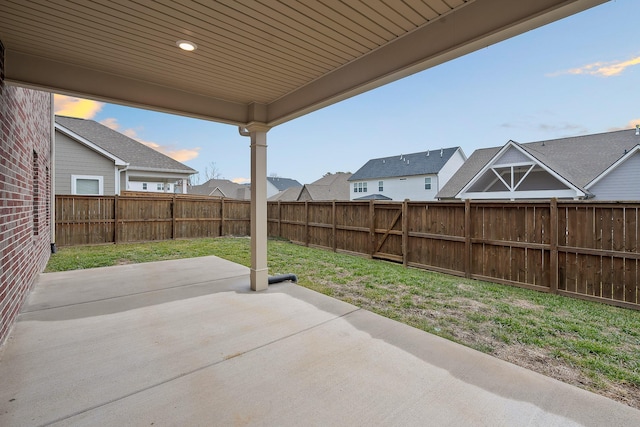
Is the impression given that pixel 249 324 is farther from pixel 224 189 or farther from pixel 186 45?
pixel 224 189

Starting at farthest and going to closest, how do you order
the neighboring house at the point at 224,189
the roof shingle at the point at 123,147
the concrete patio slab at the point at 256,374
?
the neighboring house at the point at 224,189, the roof shingle at the point at 123,147, the concrete patio slab at the point at 256,374

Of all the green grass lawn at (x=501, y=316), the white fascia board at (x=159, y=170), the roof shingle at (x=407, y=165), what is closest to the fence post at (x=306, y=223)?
the green grass lawn at (x=501, y=316)

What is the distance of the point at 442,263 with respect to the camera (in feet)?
21.6

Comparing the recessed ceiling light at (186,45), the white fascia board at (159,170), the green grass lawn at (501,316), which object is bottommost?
the green grass lawn at (501,316)

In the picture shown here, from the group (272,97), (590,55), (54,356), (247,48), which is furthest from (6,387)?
(590,55)

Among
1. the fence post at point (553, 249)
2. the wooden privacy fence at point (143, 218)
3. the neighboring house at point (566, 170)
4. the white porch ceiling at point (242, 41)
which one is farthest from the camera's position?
the neighboring house at point (566, 170)

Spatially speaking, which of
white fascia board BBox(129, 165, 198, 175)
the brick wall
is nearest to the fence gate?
the brick wall

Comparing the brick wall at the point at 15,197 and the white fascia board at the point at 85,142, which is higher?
the white fascia board at the point at 85,142

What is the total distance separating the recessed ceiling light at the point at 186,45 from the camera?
272 centimetres

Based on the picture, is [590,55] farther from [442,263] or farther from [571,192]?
[442,263]

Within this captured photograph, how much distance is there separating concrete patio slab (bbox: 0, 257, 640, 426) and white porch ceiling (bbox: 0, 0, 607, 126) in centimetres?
265

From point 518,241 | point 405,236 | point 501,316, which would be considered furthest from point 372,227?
point 501,316

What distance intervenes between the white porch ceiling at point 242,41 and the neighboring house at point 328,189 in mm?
25246

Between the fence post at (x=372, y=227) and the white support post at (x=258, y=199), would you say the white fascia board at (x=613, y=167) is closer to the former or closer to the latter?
the fence post at (x=372, y=227)
